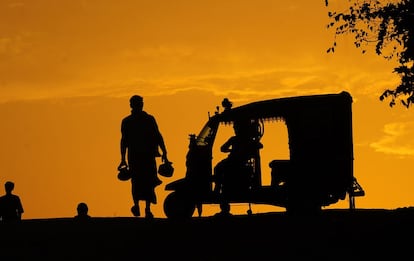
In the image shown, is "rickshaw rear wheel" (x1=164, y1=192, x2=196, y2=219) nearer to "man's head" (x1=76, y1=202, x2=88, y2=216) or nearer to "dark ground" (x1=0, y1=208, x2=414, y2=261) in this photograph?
"man's head" (x1=76, y1=202, x2=88, y2=216)

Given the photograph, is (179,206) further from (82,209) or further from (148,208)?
(148,208)

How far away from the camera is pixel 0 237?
671 inches

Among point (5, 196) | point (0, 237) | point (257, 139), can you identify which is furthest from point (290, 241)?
point (5, 196)

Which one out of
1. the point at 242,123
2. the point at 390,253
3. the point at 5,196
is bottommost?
the point at 390,253

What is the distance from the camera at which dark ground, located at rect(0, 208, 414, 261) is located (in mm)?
13906

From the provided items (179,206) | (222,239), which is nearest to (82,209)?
(179,206)

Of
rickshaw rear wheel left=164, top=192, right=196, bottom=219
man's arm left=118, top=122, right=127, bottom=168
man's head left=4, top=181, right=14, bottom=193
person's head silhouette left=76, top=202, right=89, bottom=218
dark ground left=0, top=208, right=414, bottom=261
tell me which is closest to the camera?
dark ground left=0, top=208, right=414, bottom=261

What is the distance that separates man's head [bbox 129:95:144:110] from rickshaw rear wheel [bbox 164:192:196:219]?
3.33m

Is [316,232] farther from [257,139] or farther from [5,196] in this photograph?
[5,196]

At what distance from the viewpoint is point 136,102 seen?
62.7 ft

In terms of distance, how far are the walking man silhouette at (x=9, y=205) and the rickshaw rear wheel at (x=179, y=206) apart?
3155 mm

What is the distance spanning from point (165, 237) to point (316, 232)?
88.6 inches

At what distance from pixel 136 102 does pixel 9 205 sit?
3.79 metres

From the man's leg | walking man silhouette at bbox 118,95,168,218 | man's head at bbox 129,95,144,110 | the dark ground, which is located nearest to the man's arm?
walking man silhouette at bbox 118,95,168,218
